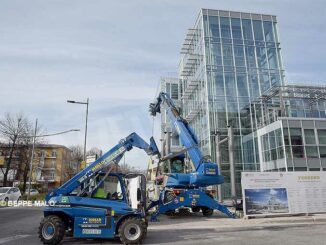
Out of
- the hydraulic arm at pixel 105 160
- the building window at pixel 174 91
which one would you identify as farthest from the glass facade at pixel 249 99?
the hydraulic arm at pixel 105 160

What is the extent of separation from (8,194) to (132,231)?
25.7 metres

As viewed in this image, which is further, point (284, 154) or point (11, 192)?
point (11, 192)

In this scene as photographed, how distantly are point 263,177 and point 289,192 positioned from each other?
1.68 metres

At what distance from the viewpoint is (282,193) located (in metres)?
16.3

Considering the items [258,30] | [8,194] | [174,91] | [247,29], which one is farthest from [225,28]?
[8,194]

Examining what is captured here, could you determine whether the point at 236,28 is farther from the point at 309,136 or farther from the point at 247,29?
the point at 309,136

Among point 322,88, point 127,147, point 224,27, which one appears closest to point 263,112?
point 322,88

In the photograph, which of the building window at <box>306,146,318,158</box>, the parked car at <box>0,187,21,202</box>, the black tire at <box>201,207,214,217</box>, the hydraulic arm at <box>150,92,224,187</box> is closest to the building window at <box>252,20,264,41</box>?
the building window at <box>306,146,318,158</box>

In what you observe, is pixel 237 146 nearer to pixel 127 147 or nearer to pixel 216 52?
pixel 216 52

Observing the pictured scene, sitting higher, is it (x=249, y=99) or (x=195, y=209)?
(x=249, y=99)

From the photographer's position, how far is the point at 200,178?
16469 mm

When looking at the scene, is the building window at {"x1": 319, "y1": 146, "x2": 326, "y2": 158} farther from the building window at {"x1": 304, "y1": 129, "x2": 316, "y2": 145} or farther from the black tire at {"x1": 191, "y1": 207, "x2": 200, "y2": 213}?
the black tire at {"x1": 191, "y1": 207, "x2": 200, "y2": 213}

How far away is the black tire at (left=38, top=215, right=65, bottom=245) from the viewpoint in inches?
365

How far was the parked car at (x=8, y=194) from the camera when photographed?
98.3ft
